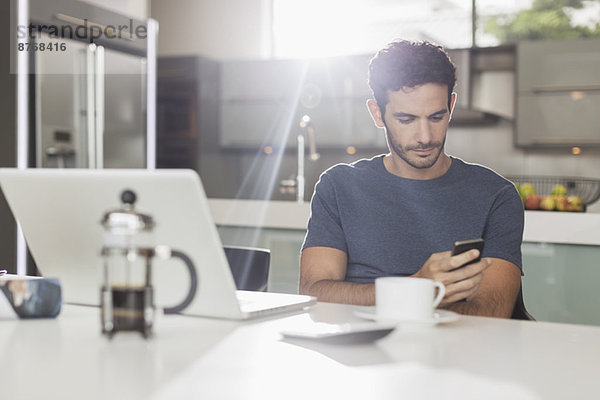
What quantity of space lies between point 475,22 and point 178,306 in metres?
5.28

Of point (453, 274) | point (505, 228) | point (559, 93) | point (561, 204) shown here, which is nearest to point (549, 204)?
point (561, 204)

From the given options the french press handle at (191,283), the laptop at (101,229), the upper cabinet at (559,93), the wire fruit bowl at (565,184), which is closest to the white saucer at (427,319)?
the laptop at (101,229)

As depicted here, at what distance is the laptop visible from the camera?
0.99m

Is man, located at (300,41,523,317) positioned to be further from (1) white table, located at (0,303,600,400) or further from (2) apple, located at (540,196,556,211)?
(2) apple, located at (540,196,556,211)

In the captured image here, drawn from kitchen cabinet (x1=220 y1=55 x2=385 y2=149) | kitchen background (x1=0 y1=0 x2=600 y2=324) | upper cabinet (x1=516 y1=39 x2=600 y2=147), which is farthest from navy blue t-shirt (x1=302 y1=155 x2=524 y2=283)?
kitchen cabinet (x1=220 y1=55 x2=385 y2=149)

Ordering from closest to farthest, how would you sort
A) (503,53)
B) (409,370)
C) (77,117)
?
(409,370)
(77,117)
(503,53)

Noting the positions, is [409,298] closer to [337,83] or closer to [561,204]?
[561,204]

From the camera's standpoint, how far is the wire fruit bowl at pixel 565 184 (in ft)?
17.0

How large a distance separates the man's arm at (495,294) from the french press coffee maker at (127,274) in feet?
2.25

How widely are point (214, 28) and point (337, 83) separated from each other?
1285mm

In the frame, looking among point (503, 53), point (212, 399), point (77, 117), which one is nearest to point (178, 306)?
point (212, 399)

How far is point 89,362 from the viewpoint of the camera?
81 cm

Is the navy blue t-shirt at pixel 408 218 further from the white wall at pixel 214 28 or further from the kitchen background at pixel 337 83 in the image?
the white wall at pixel 214 28

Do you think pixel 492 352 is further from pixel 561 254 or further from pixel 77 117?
pixel 77 117
